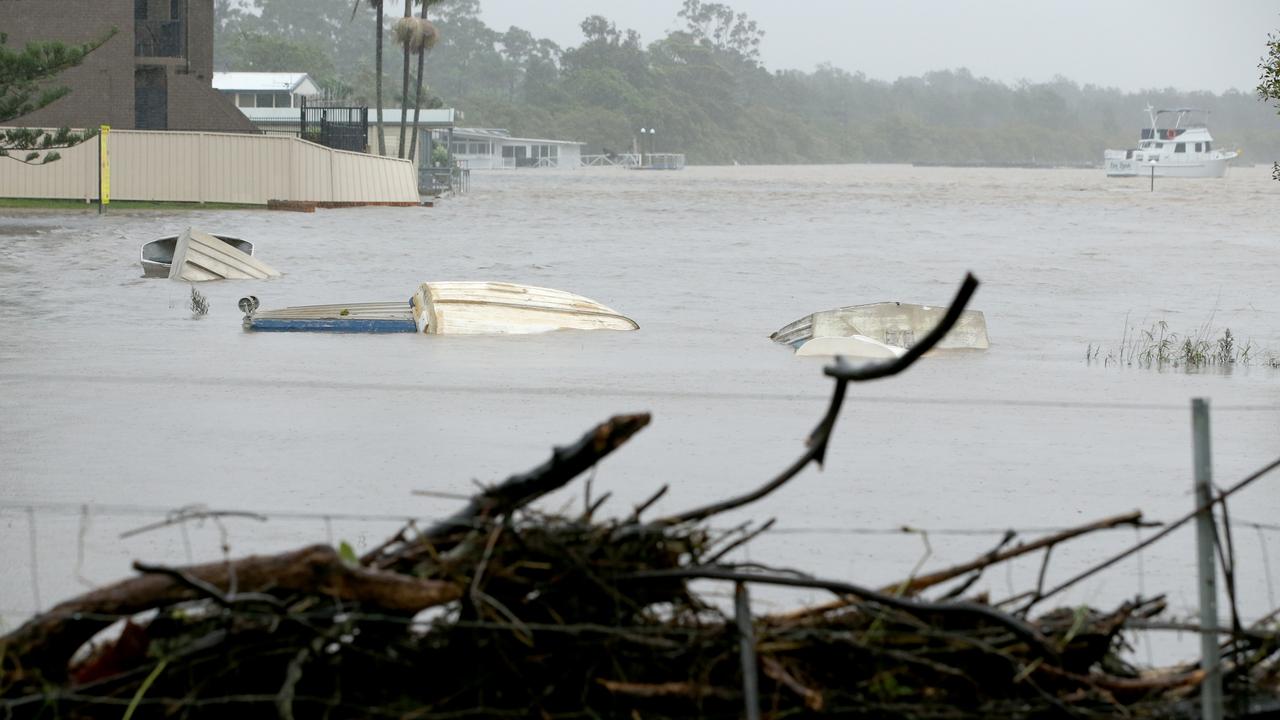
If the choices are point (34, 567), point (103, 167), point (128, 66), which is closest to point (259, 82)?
point (128, 66)

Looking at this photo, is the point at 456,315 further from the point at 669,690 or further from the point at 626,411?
the point at 669,690

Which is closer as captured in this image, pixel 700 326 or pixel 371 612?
pixel 371 612

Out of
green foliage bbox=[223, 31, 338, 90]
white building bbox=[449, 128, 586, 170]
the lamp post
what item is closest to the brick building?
green foliage bbox=[223, 31, 338, 90]

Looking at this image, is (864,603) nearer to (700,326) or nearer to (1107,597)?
(1107,597)

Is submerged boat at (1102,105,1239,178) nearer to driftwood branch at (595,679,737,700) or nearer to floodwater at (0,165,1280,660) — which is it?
floodwater at (0,165,1280,660)

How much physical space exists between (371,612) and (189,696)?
1.29 feet

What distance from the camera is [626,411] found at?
12438 mm

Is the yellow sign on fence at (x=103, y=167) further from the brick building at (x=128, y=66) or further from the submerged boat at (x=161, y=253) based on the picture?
the submerged boat at (x=161, y=253)

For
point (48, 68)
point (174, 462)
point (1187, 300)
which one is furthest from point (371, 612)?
point (48, 68)

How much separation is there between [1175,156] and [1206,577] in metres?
142

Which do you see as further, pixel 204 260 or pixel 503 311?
pixel 204 260

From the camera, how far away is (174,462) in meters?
9.91

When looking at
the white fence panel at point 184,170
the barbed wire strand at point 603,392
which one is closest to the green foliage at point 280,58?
the white fence panel at point 184,170

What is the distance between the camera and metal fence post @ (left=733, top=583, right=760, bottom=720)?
10.3 feet
